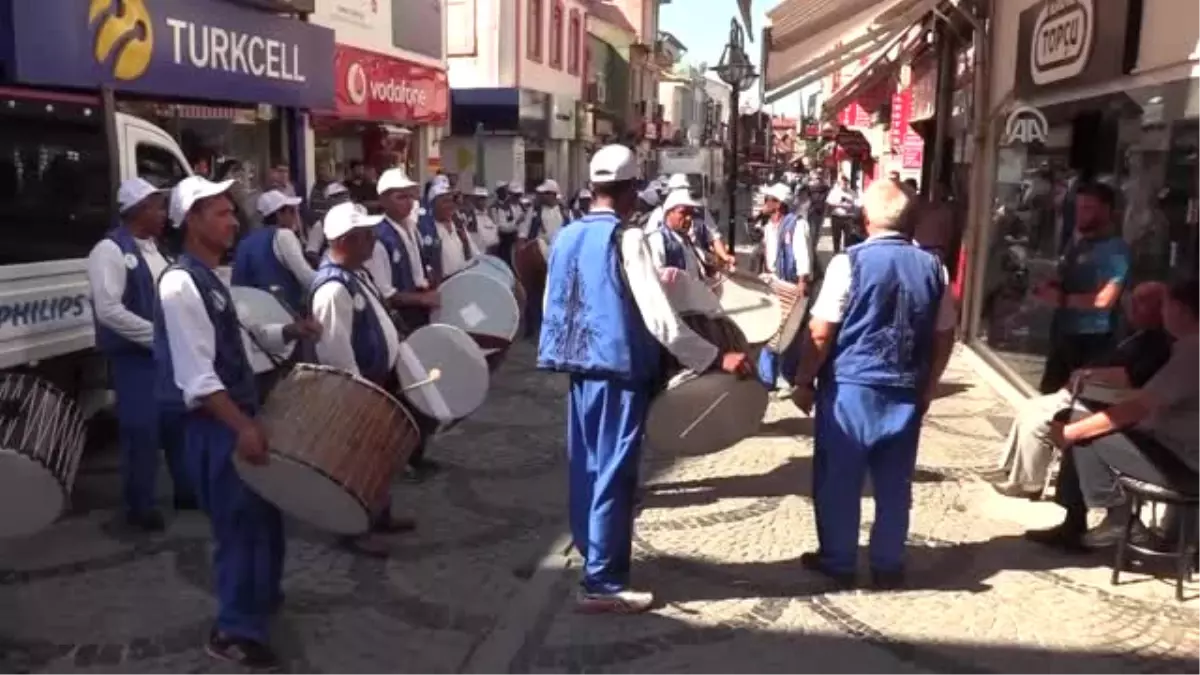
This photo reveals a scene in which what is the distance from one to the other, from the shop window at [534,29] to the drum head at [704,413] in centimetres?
2498

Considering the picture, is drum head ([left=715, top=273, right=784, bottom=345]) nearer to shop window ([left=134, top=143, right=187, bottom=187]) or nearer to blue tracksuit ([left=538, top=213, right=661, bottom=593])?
blue tracksuit ([left=538, top=213, right=661, bottom=593])

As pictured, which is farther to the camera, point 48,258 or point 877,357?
point 48,258

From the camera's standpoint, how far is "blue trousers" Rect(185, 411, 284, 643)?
12.6 feet

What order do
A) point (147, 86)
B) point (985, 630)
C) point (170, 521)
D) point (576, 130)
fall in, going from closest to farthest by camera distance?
point (985, 630)
point (170, 521)
point (147, 86)
point (576, 130)

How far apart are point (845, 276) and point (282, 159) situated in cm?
787

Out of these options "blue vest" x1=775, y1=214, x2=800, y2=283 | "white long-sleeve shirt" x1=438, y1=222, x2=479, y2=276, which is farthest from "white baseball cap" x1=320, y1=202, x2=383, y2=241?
"blue vest" x1=775, y1=214, x2=800, y2=283

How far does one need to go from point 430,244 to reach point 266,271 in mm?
1832

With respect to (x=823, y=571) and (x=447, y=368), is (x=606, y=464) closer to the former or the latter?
(x=823, y=571)

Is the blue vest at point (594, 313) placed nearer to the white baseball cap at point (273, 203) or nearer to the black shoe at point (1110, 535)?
the black shoe at point (1110, 535)

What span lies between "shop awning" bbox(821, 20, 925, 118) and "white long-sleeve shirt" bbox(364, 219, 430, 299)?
235 inches

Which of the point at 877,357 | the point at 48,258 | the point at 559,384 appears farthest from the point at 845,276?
the point at 559,384

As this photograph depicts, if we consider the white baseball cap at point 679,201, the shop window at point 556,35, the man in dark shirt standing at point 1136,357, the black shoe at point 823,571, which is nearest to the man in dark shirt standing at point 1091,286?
the man in dark shirt standing at point 1136,357

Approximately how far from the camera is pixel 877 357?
4.53m

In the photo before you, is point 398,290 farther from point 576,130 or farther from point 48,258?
Answer: point 576,130
